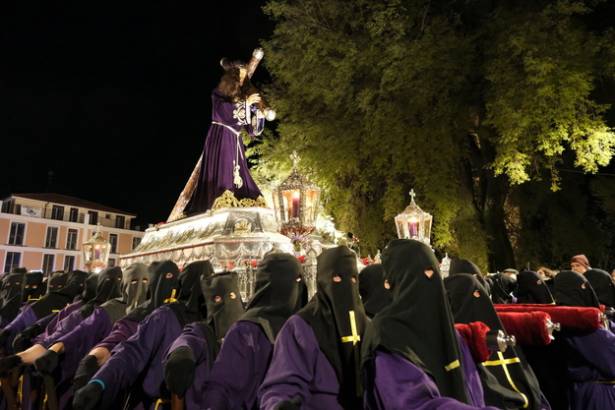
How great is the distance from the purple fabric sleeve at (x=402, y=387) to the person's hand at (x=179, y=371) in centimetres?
130

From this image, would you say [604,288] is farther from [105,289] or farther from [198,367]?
[105,289]

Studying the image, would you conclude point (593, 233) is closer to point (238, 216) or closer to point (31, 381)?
point (238, 216)

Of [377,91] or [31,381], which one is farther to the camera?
[377,91]

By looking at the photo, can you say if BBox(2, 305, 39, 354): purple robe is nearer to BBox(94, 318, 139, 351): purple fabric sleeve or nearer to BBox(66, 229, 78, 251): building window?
BBox(94, 318, 139, 351): purple fabric sleeve

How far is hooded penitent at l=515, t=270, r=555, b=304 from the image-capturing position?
5.30m

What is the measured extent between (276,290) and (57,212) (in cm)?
4296

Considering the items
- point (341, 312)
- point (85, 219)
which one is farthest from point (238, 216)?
point (85, 219)

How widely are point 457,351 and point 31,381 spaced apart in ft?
15.8

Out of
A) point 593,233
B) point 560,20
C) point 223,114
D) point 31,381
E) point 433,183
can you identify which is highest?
point 560,20

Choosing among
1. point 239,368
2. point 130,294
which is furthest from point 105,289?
point 239,368

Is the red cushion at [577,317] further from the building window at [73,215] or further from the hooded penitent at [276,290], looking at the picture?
the building window at [73,215]

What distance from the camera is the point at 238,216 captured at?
1133 centimetres

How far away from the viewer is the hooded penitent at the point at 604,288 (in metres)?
5.29

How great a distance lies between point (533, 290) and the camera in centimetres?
539
